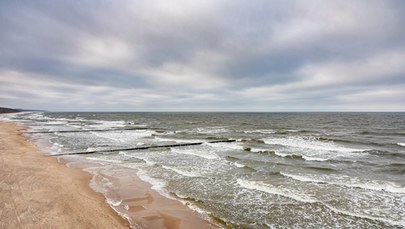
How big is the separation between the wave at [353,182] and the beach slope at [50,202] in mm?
9692

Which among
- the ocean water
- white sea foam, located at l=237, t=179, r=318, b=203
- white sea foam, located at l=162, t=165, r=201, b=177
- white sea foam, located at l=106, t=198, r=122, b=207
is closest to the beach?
white sea foam, located at l=106, t=198, r=122, b=207

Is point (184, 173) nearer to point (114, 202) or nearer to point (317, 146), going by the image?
point (114, 202)

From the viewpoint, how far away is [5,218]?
7.19m

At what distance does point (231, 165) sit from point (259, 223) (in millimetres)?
8384

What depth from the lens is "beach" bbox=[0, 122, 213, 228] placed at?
24.3 feet

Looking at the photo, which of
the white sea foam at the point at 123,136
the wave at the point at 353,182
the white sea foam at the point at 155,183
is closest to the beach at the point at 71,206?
the white sea foam at the point at 155,183

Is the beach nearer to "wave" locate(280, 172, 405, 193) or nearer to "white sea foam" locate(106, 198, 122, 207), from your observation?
"white sea foam" locate(106, 198, 122, 207)

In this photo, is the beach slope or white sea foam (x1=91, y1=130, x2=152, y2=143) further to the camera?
white sea foam (x1=91, y1=130, x2=152, y2=143)

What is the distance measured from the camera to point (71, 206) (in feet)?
28.2

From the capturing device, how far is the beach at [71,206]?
24.3ft

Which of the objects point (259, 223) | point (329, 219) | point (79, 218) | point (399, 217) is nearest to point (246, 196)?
point (259, 223)

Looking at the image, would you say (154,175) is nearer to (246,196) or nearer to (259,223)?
(246,196)

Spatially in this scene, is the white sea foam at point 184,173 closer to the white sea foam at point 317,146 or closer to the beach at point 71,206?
the beach at point 71,206

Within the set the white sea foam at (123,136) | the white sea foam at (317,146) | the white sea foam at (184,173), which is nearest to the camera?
the white sea foam at (184,173)
